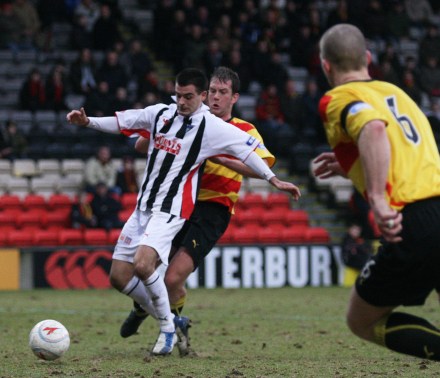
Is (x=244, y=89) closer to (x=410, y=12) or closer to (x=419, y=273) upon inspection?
(x=410, y=12)

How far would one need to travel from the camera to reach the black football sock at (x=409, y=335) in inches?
218

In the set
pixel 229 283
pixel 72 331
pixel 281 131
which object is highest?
pixel 281 131

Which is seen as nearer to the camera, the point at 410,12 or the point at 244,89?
the point at 244,89

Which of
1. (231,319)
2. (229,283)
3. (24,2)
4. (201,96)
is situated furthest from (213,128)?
(24,2)

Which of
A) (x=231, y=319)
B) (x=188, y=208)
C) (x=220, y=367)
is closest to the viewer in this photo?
(x=220, y=367)

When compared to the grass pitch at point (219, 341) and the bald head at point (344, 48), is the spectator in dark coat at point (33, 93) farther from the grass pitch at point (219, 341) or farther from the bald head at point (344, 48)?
the bald head at point (344, 48)

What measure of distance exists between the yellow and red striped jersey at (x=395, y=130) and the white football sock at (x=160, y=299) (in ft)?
10.1

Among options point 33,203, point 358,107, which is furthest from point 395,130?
point 33,203

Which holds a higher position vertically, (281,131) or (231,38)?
(231,38)

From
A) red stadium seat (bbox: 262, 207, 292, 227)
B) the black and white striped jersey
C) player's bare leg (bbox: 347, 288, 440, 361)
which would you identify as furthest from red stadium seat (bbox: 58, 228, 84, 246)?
player's bare leg (bbox: 347, 288, 440, 361)

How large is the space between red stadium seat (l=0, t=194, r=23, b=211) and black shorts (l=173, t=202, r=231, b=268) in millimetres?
10239

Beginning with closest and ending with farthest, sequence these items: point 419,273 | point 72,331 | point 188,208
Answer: point 419,273 → point 188,208 → point 72,331

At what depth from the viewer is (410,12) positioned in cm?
2616

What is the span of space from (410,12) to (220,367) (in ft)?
65.4
